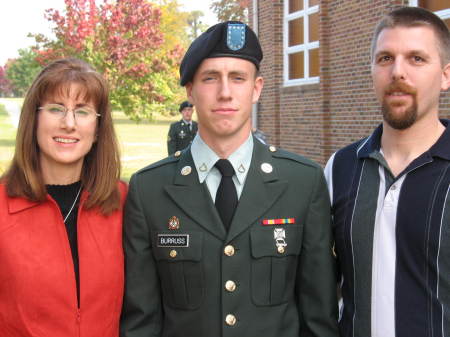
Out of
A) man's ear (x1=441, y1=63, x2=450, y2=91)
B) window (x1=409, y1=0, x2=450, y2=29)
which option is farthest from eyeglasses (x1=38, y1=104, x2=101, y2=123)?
window (x1=409, y1=0, x2=450, y2=29)

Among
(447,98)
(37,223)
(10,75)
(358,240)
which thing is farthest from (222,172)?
(10,75)

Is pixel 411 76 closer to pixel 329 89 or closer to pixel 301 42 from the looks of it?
pixel 329 89

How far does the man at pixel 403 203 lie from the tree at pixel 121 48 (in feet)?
52.8

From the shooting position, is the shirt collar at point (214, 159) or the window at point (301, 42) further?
the window at point (301, 42)

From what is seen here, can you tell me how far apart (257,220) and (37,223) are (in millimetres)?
1018

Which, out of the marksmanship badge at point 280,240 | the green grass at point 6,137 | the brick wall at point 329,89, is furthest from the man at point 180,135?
the marksmanship badge at point 280,240

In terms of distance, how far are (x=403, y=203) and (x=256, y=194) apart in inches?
26.3

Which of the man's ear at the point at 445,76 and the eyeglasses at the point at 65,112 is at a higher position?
the man's ear at the point at 445,76

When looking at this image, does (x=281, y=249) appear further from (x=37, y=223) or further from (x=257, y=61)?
(x=37, y=223)

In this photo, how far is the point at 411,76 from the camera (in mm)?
2547

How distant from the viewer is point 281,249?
2.70 metres

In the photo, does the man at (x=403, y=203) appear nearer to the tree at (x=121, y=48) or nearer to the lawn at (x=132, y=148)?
the lawn at (x=132, y=148)

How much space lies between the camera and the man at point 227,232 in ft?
8.70

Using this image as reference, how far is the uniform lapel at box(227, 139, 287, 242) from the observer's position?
2679 millimetres
